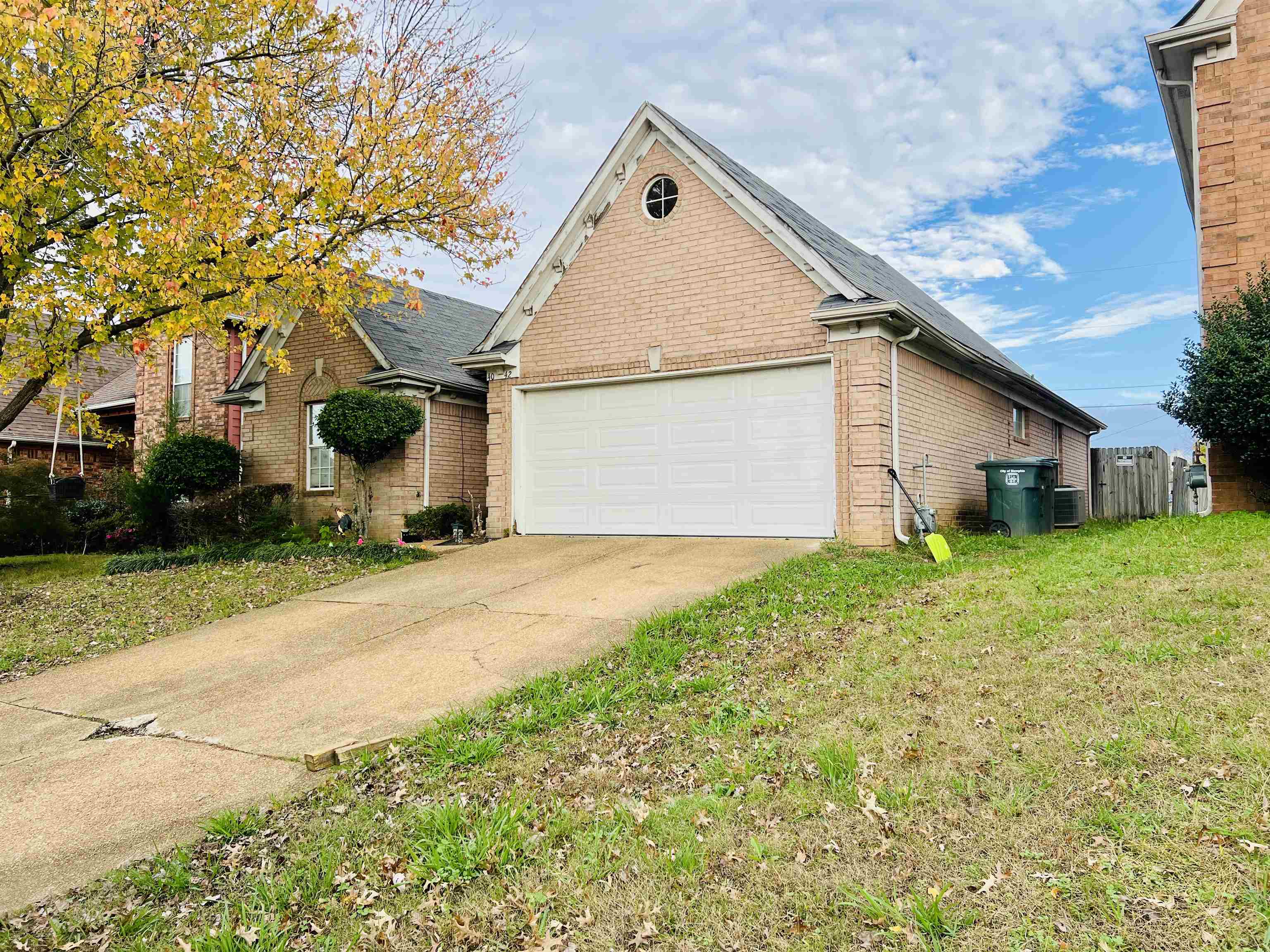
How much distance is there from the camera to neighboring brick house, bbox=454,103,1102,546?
1085 cm

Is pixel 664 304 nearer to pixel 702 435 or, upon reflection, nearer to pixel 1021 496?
pixel 702 435

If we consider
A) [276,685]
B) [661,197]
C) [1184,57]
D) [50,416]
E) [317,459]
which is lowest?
[276,685]

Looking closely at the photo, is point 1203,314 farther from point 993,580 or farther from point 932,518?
point 993,580

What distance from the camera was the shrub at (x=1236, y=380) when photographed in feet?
32.7

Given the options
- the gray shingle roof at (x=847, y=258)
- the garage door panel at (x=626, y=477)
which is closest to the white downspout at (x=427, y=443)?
the garage door panel at (x=626, y=477)

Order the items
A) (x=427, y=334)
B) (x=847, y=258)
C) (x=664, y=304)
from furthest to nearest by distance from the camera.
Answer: (x=427, y=334) < (x=847, y=258) < (x=664, y=304)

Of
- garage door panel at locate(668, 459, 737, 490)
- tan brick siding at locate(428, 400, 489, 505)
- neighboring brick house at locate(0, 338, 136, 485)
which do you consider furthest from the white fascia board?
neighboring brick house at locate(0, 338, 136, 485)

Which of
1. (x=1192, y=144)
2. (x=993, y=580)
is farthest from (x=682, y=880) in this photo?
(x=1192, y=144)

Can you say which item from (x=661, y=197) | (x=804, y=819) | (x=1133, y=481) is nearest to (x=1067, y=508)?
(x=1133, y=481)

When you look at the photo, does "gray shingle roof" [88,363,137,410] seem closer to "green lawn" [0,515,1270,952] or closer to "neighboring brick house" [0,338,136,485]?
"neighboring brick house" [0,338,136,485]

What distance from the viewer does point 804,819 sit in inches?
145

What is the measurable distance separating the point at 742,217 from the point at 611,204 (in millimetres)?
2292

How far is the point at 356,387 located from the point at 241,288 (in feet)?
12.4

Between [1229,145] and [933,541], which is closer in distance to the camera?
[933,541]
